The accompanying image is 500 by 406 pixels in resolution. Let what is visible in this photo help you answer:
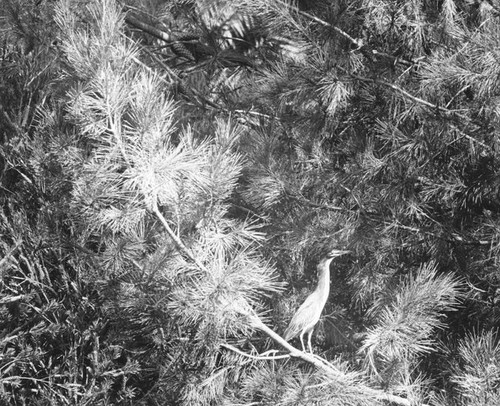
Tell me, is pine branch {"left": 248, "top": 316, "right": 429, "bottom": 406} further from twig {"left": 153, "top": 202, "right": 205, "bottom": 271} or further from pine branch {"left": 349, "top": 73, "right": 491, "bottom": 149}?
pine branch {"left": 349, "top": 73, "right": 491, "bottom": 149}

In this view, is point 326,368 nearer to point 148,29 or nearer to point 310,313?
point 310,313

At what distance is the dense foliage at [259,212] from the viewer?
252 centimetres

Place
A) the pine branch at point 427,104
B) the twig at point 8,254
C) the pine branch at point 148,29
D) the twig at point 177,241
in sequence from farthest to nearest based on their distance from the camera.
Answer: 1. the pine branch at point 148,29
2. the pine branch at point 427,104
3. the twig at point 8,254
4. the twig at point 177,241

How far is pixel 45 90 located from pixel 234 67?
4.09 feet

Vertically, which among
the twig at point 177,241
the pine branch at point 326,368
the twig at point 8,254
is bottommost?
the pine branch at point 326,368

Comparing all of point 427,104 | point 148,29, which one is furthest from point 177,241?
point 148,29

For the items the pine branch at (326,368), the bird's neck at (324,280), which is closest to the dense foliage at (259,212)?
the pine branch at (326,368)

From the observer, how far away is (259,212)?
Result: 3455 millimetres

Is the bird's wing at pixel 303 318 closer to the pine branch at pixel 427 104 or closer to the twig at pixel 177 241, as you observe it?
the twig at pixel 177 241

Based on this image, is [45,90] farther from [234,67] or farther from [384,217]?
[384,217]

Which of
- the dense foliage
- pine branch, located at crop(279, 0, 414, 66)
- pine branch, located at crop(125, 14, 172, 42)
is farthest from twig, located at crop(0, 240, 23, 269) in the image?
pine branch, located at crop(125, 14, 172, 42)

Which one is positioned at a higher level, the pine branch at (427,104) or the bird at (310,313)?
the pine branch at (427,104)

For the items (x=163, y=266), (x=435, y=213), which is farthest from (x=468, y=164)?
(x=163, y=266)

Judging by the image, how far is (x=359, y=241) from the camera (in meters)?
3.33
